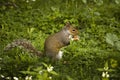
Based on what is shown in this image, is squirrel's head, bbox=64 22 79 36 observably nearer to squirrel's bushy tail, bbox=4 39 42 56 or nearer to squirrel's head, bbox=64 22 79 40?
squirrel's head, bbox=64 22 79 40

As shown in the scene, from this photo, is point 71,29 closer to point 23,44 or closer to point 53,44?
point 53,44

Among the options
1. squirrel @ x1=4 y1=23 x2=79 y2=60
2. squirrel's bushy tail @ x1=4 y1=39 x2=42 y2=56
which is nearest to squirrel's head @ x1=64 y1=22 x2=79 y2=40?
squirrel @ x1=4 y1=23 x2=79 y2=60

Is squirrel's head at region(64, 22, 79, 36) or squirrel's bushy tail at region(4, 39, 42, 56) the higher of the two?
squirrel's head at region(64, 22, 79, 36)

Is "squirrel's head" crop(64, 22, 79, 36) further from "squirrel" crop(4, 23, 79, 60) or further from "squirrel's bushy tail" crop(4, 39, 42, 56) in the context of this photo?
"squirrel's bushy tail" crop(4, 39, 42, 56)

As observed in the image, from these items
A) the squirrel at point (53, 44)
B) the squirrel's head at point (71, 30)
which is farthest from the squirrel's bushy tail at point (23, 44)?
the squirrel's head at point (71, 30)

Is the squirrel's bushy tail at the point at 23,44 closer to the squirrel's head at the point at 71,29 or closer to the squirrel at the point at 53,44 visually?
the squirrel at the point at 53,44

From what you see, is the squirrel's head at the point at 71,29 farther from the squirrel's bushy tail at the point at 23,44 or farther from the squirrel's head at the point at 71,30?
the squirrel's bushy tail at the point at 23,44

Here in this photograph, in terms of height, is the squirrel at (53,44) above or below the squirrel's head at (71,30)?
below

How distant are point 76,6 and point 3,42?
2309 millimetres

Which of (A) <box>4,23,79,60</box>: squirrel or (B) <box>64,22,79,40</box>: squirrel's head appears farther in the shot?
(B) <box>64,22,79,40</box>: squirrel's head

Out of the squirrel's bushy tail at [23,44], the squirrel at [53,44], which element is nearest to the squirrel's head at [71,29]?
the squirrel at [53,44]

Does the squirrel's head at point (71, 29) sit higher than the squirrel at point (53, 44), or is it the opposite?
the squirrel's head at point (71, 29)

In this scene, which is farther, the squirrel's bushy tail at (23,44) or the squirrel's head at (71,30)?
the squirrel's head at (71,30)

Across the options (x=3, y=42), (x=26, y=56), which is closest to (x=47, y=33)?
(x=3, y=42)
